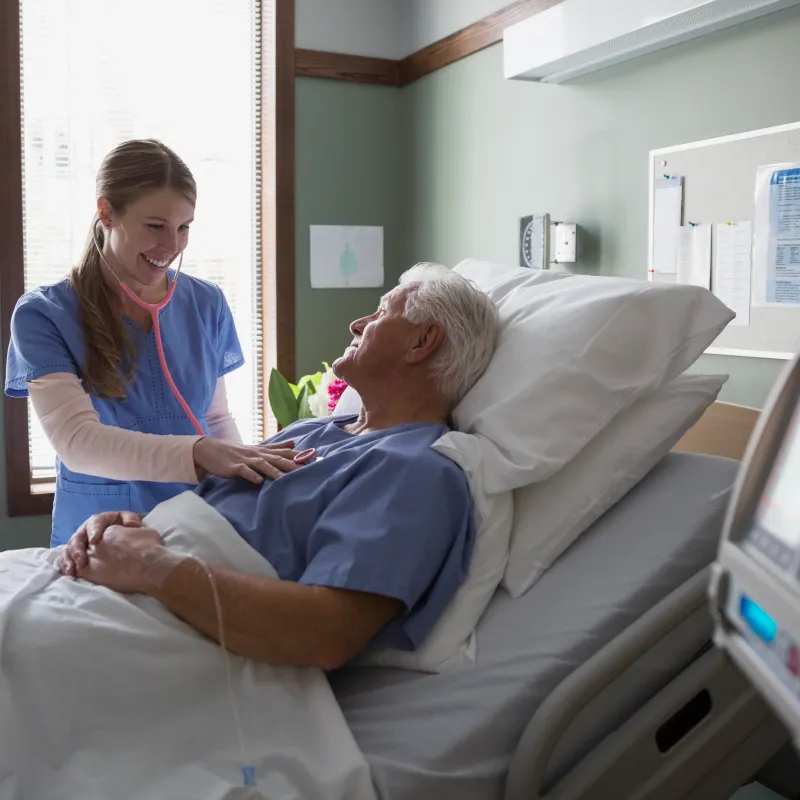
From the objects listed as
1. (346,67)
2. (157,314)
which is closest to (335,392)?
(157,314)

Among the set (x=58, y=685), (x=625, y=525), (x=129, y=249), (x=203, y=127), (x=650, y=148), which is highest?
(x=203, y=127)

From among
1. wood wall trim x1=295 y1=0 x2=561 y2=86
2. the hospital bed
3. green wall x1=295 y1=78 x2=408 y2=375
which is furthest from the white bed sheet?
green wall x1=295 y1=78 x2=408 y2=375

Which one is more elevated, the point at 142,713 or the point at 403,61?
the point at 403,61

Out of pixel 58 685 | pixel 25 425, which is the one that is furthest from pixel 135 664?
pixel 25 425

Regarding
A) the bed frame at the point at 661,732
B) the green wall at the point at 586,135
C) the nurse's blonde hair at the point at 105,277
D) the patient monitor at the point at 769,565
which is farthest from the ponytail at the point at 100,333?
the patient monitor at the point at 769,565

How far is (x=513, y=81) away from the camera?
2.73 meters

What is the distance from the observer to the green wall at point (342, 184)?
10.8ft

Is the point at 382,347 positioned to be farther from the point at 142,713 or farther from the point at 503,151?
the point at 503,151

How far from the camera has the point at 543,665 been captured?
1.24 meters

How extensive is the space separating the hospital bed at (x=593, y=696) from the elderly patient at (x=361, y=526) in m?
0.10

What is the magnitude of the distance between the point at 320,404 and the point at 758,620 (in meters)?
2.01

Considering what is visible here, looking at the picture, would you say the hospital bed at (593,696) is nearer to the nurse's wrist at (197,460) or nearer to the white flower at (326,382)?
the nurse's wrist at (197,460)

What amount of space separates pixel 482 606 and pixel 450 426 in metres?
0.38

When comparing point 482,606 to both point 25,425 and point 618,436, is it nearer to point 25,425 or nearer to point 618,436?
point 618,436
